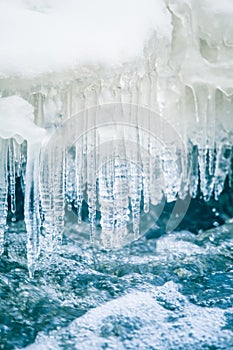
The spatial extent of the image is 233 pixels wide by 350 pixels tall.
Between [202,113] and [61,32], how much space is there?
87cm

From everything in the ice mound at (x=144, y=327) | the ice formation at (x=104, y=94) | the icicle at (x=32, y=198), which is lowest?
the ice mound at (x=144, y=327)

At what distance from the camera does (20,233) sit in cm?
356

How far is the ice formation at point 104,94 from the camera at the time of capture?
2527mm

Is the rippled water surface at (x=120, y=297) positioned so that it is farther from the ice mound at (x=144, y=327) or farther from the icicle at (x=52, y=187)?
the icicle at (x=52, y=187)

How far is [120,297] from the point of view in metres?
2.93

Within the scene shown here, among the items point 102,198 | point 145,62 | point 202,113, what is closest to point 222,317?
point 102,198

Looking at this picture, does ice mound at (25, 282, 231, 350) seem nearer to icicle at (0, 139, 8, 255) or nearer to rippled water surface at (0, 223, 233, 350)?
rippled water surface at (0, 223, 233, 350)

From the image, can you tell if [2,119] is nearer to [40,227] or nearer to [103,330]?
[40,227]

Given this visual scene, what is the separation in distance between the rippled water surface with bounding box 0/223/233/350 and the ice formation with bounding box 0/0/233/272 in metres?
0.20

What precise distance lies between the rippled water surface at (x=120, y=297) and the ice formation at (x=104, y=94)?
20cm

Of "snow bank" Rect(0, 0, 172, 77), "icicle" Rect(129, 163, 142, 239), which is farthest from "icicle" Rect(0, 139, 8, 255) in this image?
"icicle" Rect(129, 163, 142, 239)

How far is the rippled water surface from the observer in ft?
8.50

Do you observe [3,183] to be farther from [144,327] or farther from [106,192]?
[144,327]

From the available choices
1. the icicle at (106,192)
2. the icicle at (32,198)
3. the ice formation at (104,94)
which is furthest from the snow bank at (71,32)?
the icicle at (106,192)
